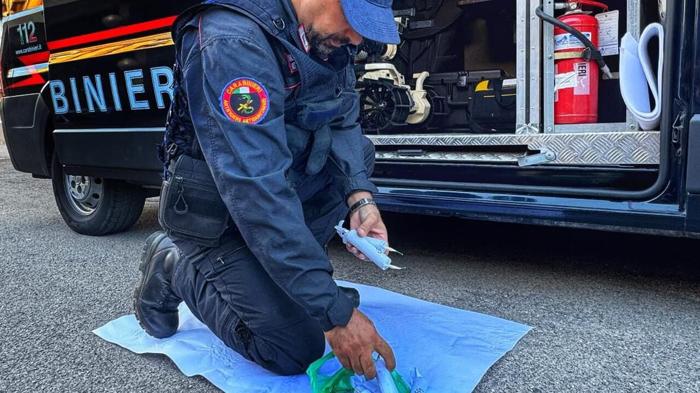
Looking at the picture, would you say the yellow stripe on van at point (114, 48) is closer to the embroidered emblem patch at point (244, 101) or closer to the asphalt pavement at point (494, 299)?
the asphalt pavement at point (494, 299)

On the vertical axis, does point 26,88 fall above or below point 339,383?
above

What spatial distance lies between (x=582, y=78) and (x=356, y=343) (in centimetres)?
162

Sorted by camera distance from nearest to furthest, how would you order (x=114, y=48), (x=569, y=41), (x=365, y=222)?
(x=365, y=222) → (x=569, y=41) → (x=114, y=48)

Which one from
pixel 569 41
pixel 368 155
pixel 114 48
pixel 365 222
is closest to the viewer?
pixel 365 222

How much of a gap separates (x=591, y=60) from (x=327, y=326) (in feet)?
5.59

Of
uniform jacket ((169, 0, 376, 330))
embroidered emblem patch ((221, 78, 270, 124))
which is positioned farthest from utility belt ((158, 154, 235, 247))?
embroidered emblem patch ((221, 78, 270, 124))

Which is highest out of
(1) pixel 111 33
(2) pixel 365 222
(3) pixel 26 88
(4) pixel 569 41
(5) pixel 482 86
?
(1) pixel 111 33

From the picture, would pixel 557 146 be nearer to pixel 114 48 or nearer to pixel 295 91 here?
pixel 295 91

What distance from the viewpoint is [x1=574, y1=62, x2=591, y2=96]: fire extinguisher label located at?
8.02 feet

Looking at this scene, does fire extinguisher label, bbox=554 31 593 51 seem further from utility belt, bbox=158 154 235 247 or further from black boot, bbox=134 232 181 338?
black boot, bbox=134 232 181 338

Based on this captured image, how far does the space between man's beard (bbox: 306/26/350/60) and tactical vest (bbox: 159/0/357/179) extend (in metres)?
0.03

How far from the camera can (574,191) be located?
2141mm

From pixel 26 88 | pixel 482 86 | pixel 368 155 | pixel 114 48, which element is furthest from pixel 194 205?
pixel 26 88

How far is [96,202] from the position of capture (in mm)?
3635
